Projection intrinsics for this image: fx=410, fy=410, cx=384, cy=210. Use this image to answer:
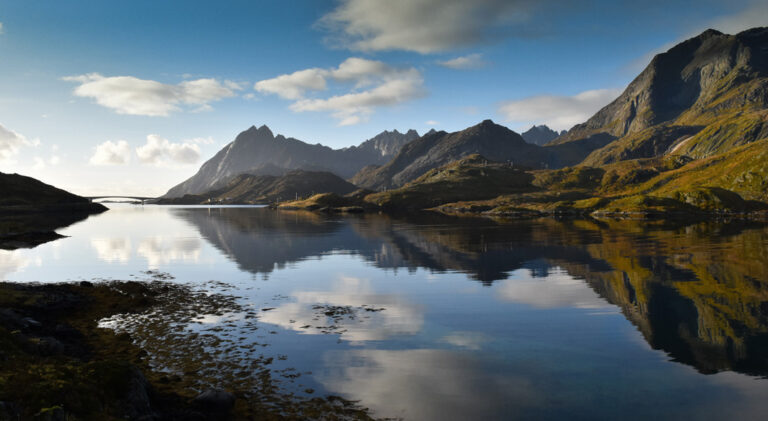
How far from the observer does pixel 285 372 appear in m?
23.9

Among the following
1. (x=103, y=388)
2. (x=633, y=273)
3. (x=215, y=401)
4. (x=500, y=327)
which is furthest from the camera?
(x=633, y=273)

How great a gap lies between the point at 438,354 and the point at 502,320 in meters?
10.6

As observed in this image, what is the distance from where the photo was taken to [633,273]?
55125 millimetres

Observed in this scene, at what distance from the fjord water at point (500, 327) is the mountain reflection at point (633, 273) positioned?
0.25 meters

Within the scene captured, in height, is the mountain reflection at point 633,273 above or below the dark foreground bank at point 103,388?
below

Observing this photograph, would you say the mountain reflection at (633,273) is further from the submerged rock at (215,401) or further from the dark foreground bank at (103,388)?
the submerged rock at (215,401)

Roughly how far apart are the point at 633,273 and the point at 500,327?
3260cm

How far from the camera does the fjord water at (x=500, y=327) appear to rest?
21.1 m

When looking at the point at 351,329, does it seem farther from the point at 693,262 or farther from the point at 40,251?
the point at 40,251

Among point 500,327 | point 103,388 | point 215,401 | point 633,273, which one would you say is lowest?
point 633,273

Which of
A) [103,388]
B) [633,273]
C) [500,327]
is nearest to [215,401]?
[103,388]

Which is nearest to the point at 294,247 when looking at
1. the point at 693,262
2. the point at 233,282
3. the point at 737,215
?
the point at 233,282

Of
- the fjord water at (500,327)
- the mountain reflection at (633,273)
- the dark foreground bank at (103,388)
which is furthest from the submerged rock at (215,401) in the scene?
the mountain reflection at (633,273)

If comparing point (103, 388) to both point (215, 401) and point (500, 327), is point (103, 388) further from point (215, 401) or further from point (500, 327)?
point (500, 327)
